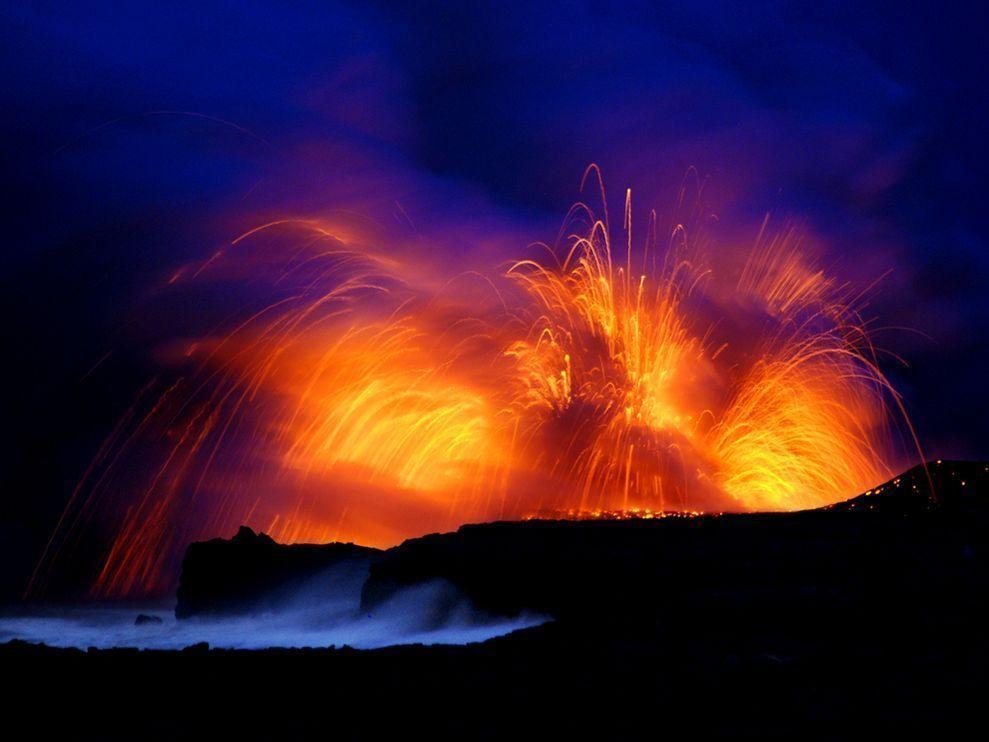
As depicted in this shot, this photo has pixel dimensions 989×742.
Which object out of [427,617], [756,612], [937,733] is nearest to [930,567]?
[756,612]

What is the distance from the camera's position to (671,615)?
20.8m

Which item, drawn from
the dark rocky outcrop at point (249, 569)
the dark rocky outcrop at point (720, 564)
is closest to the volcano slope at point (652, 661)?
the dark rocky outcrop at point (720, 564)

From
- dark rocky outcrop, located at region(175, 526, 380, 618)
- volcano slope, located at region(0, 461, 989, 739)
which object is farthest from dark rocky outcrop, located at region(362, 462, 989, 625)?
dark rocky outcrop, located at region(175, 526, 380, 618)

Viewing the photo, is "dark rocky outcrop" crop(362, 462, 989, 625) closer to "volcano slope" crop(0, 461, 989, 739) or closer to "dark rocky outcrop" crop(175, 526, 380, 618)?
"volcano slope" crop(0, 461, 989, 739)

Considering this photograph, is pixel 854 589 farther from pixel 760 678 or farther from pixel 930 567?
pixel 760 678

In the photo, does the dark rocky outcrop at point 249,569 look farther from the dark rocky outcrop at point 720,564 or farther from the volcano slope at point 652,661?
the volcano slope at point 652,661

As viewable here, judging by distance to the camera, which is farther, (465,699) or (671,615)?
(671,615)

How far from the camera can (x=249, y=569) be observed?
56781 mm

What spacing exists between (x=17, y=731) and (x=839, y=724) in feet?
47.2

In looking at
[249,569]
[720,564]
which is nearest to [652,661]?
[720,564]

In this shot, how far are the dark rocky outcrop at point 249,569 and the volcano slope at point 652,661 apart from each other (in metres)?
25.4

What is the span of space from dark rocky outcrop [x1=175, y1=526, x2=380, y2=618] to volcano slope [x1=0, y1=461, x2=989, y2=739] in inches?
1000

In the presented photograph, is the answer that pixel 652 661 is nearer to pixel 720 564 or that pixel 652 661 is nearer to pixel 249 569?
pixel 720 564

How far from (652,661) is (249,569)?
47125mm
